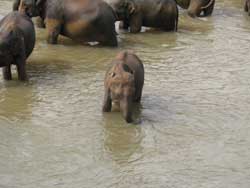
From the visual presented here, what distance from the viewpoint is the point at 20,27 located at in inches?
364

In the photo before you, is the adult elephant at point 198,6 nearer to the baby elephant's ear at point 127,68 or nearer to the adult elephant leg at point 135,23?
the adult elephant leg at point 135,23

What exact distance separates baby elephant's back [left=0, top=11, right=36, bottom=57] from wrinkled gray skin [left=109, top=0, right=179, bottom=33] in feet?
9.34

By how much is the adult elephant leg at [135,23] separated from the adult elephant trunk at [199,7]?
1874mm

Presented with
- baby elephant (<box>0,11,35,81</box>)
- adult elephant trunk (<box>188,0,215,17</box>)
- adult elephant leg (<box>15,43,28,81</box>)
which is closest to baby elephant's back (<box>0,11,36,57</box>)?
baby elephant (<box>0,11,35,81</box>)

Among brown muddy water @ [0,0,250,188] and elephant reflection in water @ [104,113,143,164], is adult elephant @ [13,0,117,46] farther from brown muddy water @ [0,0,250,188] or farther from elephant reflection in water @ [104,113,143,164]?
elephant reflection in water @ [104,113,143,164]

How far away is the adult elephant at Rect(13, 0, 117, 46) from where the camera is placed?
36.1 ft

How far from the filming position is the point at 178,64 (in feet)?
33.6

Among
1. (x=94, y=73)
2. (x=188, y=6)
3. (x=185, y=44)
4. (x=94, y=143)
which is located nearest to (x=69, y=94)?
(x=94, y=73)

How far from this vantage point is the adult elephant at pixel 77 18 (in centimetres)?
1100

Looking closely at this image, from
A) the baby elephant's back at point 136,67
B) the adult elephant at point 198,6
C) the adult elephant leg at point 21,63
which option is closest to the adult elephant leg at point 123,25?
the adult elephant at point 198,6

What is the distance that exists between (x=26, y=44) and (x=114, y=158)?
3.23m

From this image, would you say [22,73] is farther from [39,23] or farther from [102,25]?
[39,23]

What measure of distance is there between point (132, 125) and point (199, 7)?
6618 mm

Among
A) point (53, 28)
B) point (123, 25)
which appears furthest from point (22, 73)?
point (123, 25)
